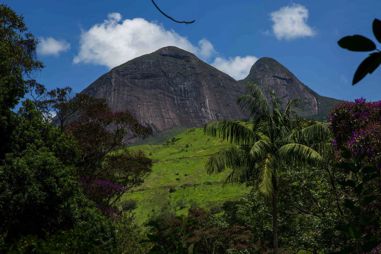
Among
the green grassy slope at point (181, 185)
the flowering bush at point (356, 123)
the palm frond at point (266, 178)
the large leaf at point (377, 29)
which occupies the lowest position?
the green grassy slope at point (181, 185)

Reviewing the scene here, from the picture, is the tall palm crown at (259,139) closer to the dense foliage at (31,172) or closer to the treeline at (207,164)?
the treeline at (207,164)

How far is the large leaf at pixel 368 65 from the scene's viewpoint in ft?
4.36

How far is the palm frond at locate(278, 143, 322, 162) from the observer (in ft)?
57.6

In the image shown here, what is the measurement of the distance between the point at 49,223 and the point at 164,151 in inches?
4123

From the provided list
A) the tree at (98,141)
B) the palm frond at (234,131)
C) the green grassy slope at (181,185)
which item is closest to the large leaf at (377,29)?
the palm frond at (234,131)

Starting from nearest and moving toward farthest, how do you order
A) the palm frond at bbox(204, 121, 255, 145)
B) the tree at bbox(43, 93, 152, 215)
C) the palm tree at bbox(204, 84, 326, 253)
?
the palm tree at bbox(204, 84, 326, 253) < the palm frond at bbox(204, 121, 255, 145) < the tree at bbox(43, 93, 152, 215)

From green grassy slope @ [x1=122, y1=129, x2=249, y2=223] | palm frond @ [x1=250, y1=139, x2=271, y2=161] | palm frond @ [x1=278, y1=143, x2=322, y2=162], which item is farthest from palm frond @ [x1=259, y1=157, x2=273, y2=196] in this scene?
green grassy slope @ [x1=122, y1=129, x2=249, y2=223]

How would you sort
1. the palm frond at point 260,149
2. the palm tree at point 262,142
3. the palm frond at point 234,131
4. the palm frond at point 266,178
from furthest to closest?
the palm frond at point 234,131, the palm tree at point 262,142, the palm frond at point 260,149, the palm frond at point 266,178

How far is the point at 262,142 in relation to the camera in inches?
747

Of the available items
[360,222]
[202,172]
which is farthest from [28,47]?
[202,172]

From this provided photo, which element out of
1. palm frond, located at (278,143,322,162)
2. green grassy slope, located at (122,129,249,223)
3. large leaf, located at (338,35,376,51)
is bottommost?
green grassy slope, located at (122,129,249,223)

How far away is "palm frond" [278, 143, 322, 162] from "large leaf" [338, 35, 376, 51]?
16.5m

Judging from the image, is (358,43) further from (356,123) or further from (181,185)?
(181,185)

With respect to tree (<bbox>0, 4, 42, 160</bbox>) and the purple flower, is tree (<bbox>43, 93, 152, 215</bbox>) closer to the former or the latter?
tree (<bbox>0, 4, 42, 160</bbox>)
